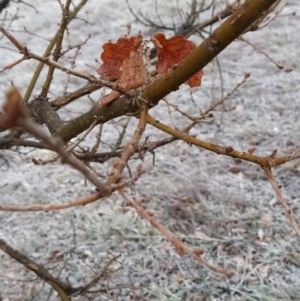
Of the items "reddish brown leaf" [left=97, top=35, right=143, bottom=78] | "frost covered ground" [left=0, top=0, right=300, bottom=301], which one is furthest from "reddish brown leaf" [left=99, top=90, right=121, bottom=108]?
"frost covered ground" [left=0, top=0, right=300, bottom=301]

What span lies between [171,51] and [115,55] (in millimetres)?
72

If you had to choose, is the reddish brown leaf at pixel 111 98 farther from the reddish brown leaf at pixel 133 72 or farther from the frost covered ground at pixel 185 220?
the frost covered ground at pixel 185 220

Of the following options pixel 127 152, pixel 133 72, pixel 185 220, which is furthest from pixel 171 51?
pixel 185 220

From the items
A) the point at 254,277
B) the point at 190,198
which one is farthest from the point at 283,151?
the point at 254,277

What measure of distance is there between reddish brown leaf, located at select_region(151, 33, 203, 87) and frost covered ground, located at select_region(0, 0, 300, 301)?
1.00 meters

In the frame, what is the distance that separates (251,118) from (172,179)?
2.78 feet

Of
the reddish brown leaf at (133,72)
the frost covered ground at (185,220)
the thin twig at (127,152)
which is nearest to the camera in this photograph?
the thin twig at (127,152)


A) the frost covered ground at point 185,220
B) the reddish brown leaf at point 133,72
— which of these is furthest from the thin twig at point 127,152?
the frost covered ground at point 185,220

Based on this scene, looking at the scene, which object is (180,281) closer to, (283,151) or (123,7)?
(283,151)

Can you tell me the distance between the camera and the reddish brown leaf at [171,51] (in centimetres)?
60

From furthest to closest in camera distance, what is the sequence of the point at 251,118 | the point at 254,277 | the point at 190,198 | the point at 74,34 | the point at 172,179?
the point at 74,34 → the point at 251,118 → the point at 172,179 → the point at 190,198 → the point at 254,277

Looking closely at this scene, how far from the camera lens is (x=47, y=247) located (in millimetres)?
2301

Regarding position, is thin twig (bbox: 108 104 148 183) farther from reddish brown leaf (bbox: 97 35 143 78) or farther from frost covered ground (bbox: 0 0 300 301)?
frost covered ground (bbox: 0 0 300 301)

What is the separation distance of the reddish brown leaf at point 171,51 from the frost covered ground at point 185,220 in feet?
3.29
